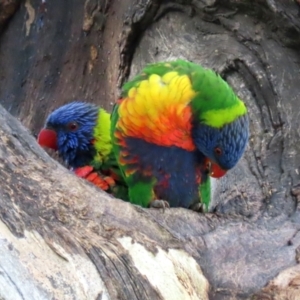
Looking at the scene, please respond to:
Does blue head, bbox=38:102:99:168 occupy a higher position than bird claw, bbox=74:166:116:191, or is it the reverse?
blue head, bbox=38:102:99:168

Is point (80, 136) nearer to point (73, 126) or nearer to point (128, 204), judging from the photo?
point (73, 126)

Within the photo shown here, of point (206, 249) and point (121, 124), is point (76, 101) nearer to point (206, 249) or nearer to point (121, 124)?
point (121, 124)

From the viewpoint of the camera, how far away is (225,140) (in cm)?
176

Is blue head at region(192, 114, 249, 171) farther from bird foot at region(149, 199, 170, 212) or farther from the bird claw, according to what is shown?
the bird claw

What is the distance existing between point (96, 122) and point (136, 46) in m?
0.37

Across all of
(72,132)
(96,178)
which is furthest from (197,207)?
(72,132)

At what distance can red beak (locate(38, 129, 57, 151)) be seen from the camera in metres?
2.36

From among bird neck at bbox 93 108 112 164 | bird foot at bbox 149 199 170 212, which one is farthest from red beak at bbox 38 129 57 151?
bird foot at bbox 149 199 170 212

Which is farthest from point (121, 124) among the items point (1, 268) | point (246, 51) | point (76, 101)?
point (1, 268)

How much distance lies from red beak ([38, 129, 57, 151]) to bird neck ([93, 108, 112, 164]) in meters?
0.18

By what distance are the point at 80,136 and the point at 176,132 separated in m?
0.64

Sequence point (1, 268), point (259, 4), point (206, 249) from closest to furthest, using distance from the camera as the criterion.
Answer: point (1, 268) → point (206, 249) → point (259, 4)

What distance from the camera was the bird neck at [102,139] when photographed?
2312mm

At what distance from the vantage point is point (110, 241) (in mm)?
1164
